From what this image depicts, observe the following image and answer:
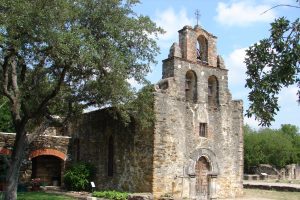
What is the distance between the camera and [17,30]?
14898 millimetres

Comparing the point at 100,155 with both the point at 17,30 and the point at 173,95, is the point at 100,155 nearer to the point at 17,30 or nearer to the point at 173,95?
the point at 173,95

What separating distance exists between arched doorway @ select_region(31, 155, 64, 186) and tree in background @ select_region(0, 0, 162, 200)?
8.68 m

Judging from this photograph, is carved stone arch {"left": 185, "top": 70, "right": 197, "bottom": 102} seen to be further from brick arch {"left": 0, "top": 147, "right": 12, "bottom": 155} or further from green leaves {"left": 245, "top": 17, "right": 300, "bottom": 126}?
green leaves {"left": 245, "top": 17, "right": 300, "bottom": 126}

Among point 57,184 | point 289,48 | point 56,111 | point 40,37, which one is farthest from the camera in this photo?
point 57,184

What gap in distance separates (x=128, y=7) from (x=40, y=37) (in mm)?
4345

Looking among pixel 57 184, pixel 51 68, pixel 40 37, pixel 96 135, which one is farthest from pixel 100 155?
pixel 40 37

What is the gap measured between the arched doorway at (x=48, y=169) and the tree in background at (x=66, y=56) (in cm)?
868

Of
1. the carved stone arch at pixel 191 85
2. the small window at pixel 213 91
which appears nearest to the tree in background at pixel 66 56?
the carved stone arch at pixel 191 85

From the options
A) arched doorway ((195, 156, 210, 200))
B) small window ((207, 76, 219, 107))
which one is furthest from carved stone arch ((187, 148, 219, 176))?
small window ((207, 76, 219, 107))

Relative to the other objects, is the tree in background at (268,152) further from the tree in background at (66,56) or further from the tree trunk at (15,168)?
the tree trunk at (15,168)

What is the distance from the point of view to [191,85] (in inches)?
939

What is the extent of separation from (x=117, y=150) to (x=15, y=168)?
7861mm

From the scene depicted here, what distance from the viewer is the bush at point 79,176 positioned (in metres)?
24.8

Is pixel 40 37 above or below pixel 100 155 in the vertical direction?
above
